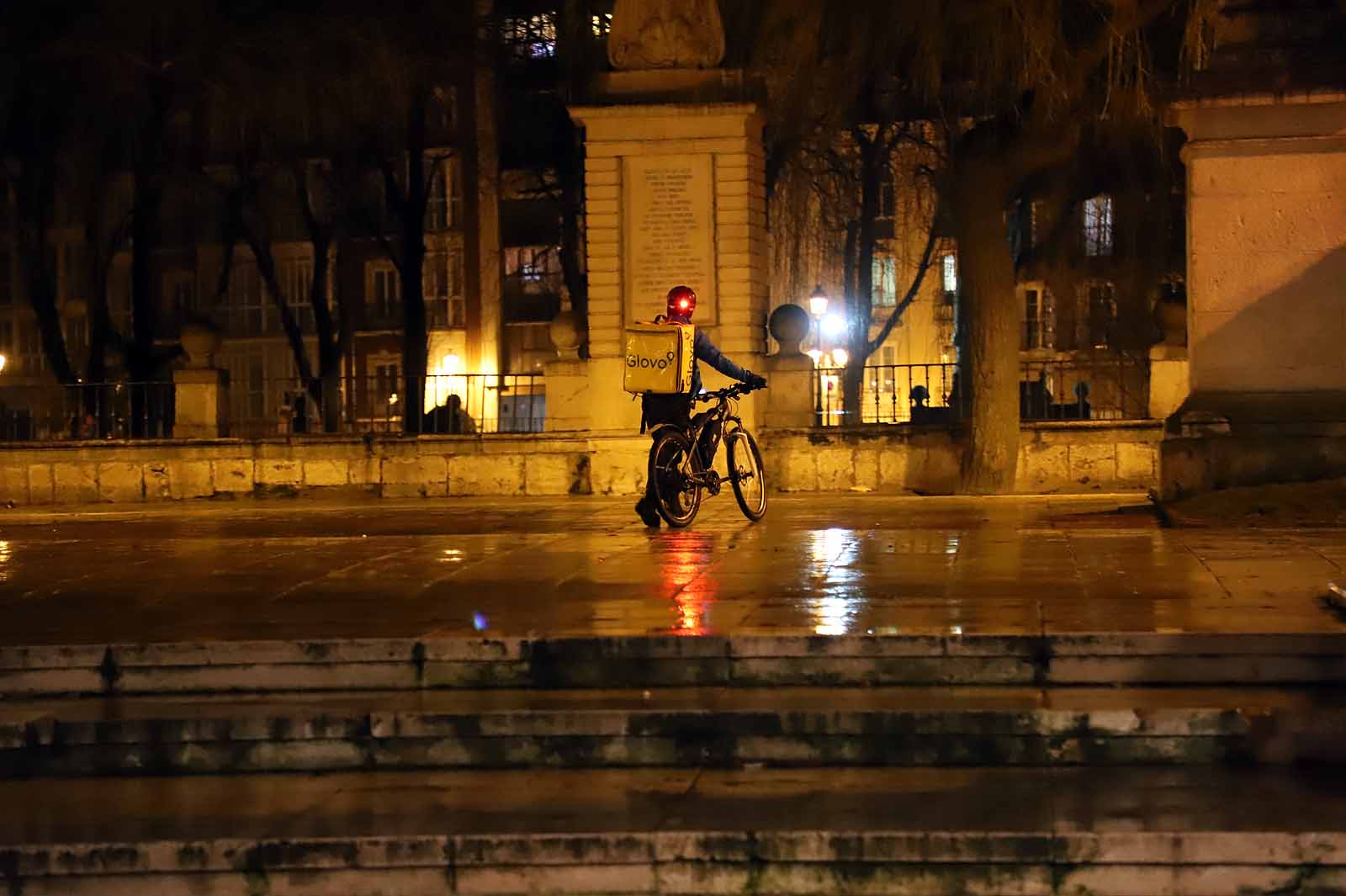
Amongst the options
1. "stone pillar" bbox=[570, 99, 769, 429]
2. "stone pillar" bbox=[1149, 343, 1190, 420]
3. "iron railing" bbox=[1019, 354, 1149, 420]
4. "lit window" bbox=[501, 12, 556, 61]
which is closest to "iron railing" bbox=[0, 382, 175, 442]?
"stone pillar" bbox=[570, 99, 769, 429]

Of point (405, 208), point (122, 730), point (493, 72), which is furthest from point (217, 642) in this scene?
point (405, 208)

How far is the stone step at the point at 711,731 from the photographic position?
7270 millimetres

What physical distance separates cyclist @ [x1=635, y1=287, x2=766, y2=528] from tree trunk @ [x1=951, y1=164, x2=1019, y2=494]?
21.7 feet

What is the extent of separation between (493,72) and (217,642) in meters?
26.2

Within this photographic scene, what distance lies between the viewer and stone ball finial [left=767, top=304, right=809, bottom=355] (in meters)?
22.3

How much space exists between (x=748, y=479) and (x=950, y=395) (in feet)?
35.1

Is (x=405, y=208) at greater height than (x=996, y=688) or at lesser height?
greater

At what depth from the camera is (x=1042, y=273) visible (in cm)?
3500

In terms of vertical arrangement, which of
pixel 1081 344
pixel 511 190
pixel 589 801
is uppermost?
pixel 511 190

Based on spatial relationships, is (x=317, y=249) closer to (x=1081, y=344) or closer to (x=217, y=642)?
(x=1081, y=344)

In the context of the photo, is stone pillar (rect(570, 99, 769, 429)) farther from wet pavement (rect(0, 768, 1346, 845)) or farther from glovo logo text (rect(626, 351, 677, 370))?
wet pavement (rect(0, 768, 1346, 845))

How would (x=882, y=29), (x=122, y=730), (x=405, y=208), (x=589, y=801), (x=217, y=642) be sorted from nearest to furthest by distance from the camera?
(x=589, y=801), (x=122, y=730), (x=217, y=642), (x=882, y=29), (x=405, y=208)

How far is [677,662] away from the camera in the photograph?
27.1 ft

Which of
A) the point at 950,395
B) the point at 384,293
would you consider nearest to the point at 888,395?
the point at 950,395
